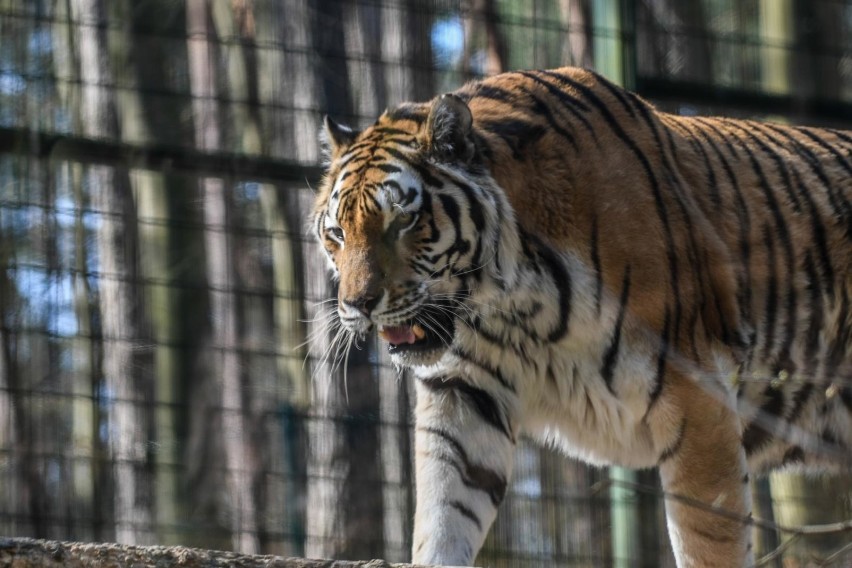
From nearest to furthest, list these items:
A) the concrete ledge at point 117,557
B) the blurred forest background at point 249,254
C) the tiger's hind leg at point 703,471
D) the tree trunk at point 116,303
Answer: the concrete ledge at point 117,557 < the tiger's hind leg at point 703,471 < the blurred forest background at point 249,254 < the tree trunk at point 116,303

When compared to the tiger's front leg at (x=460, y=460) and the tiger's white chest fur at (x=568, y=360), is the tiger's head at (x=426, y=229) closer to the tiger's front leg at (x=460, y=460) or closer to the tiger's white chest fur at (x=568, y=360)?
the tiger's white chest fur at (x=568, y=360)

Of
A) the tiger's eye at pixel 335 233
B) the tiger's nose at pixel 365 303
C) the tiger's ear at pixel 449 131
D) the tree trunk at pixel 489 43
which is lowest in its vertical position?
the tiger's nose at pixel 365 303

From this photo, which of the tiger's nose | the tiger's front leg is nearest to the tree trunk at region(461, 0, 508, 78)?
the tiger's front leg

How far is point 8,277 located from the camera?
25.6ft

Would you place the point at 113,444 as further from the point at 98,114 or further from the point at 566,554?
the point at 566,554

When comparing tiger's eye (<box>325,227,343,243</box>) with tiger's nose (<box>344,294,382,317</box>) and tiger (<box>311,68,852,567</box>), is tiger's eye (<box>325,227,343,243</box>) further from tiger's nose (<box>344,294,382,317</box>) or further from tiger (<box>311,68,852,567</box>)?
tiger's nose (<box>344,294,382,317</box>)

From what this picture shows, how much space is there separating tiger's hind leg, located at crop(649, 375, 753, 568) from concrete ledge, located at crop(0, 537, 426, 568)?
5.23 ft

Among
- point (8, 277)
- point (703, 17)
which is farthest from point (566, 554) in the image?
point (703, 17)

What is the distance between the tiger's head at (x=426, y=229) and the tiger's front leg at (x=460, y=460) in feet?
0.68

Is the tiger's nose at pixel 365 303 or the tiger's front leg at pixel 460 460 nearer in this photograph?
the tiger's nose at pixel 365 303

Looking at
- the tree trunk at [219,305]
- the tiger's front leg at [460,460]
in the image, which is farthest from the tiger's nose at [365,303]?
the tree trunk at [219,305]

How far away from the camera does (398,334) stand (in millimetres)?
3902

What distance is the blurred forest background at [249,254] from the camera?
568 cm

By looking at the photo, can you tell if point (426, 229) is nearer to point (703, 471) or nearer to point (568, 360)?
point (568, 360)
